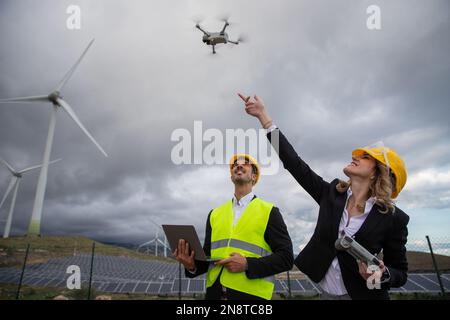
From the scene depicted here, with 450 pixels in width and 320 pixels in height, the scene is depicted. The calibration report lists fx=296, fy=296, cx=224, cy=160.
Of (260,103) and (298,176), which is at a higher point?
(260,103)

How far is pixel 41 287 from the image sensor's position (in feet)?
53.5

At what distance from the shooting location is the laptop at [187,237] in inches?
132

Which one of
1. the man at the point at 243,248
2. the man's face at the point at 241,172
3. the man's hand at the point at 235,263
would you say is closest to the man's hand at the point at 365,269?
the man at the point at 243,248

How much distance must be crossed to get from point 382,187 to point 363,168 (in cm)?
27

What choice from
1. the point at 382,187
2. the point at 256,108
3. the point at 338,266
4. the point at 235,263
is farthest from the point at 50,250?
the point at 382,187

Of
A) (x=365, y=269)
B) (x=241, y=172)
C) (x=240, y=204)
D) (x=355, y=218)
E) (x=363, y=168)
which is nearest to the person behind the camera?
(x=365, y=269)

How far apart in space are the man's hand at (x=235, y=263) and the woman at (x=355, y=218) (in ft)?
2.14

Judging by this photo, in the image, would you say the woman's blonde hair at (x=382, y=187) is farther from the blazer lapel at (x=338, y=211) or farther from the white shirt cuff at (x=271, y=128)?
the white shirt cuff at (x=271, y=128)

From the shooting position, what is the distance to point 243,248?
375cm

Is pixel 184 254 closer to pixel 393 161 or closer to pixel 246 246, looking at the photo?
pixel 246 246

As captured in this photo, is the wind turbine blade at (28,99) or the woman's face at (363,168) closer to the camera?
the woman's face at (363,168)
